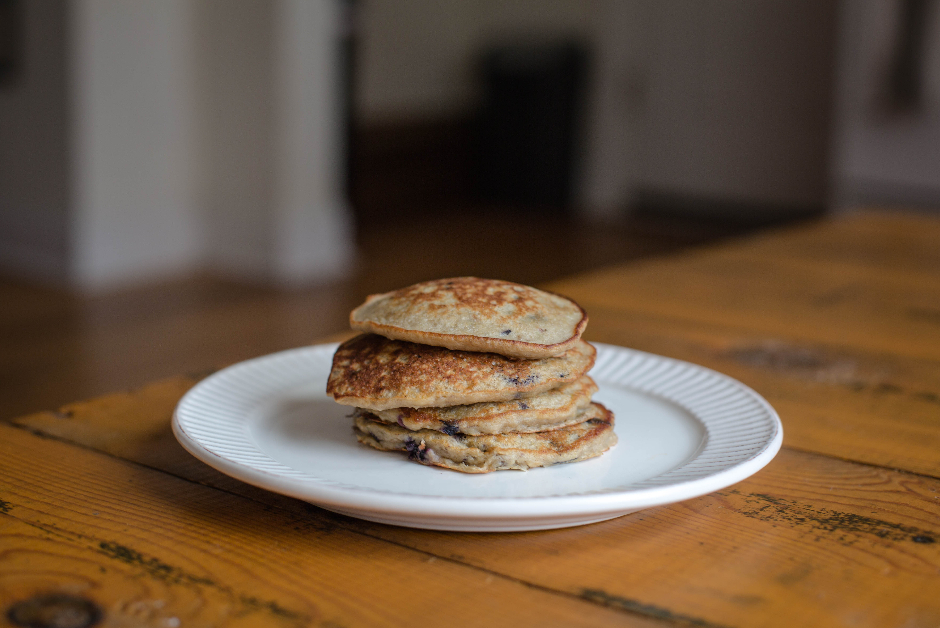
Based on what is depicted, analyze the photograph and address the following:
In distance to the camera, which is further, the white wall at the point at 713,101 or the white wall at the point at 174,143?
the white wall at the point at 713,101

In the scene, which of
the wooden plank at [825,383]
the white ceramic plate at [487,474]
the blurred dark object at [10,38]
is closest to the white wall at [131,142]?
the blurred dark object at [10,38]

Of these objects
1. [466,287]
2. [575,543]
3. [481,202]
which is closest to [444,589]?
[575,543]

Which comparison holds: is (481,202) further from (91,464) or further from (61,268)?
(91,464)

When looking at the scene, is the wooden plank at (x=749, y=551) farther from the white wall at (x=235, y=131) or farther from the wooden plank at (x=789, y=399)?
the white wall at (x=235, y=131)

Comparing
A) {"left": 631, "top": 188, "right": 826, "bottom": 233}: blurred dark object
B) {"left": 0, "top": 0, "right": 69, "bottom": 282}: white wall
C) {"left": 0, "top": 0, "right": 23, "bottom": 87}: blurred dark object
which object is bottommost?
{"left": 631, "top": 188, "right": 826, "bottom": 233}: blurred dark object

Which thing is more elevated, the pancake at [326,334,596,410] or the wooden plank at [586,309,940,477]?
the pancake at [326,334,596,410]

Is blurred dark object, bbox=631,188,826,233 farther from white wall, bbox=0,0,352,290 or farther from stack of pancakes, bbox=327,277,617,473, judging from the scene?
stack of pancakes, bbox=327,277,617,473

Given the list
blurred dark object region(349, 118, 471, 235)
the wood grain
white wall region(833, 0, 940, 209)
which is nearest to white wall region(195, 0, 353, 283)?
blurred dark object region(349, 118, 471, 235)

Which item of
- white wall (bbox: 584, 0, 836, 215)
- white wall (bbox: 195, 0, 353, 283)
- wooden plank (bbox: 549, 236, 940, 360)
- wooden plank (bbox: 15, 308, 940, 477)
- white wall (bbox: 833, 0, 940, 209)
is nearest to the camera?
wooden plank (bbox: 15, 308, 940, 477)
